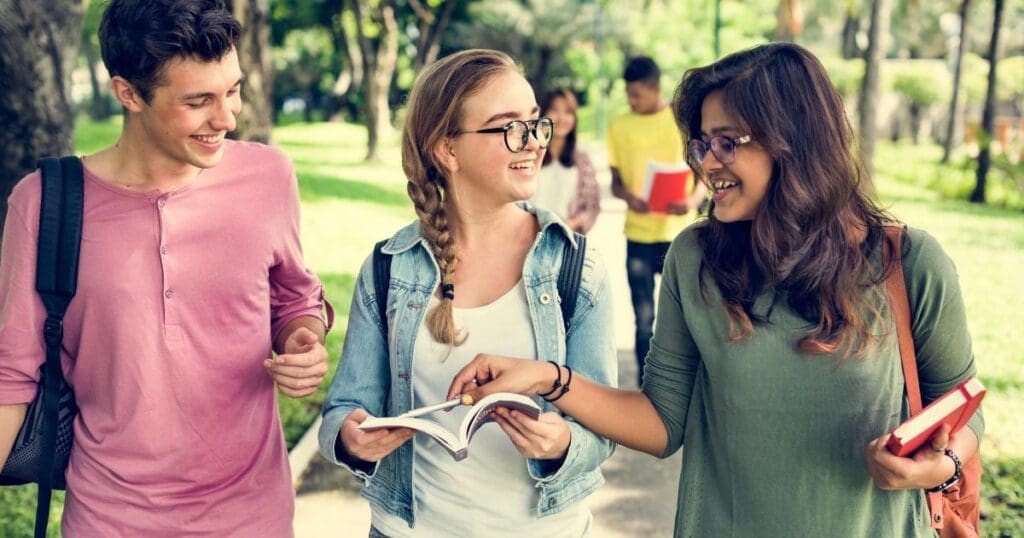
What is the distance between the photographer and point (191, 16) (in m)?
2.60

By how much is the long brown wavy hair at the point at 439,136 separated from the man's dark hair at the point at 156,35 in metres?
0.49

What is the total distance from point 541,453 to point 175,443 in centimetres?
90

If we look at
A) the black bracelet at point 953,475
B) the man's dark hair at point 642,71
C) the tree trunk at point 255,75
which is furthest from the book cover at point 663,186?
the black bracelet at point 953,475

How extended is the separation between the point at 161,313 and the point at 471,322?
728mm

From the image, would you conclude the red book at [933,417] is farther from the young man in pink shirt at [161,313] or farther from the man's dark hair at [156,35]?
the man's dark hair at [156,35]

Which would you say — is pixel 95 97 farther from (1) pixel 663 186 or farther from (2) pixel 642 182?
(1) pixel 663 186

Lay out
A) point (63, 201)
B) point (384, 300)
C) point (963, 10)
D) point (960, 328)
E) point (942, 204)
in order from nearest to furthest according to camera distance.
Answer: point (960, 328), point (63, 201), point (384, 300), point (942, 204), point (963, 10)

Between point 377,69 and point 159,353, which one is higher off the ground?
point 377,69

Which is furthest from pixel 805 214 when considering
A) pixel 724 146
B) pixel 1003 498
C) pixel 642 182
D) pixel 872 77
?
pixel 872 77

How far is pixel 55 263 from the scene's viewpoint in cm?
251

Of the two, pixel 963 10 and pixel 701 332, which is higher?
pixel 963 10

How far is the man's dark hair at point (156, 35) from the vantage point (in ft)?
8.48

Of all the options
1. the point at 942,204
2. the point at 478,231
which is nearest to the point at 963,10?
the point at 942,204

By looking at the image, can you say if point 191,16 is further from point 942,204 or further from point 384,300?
point 942,204
